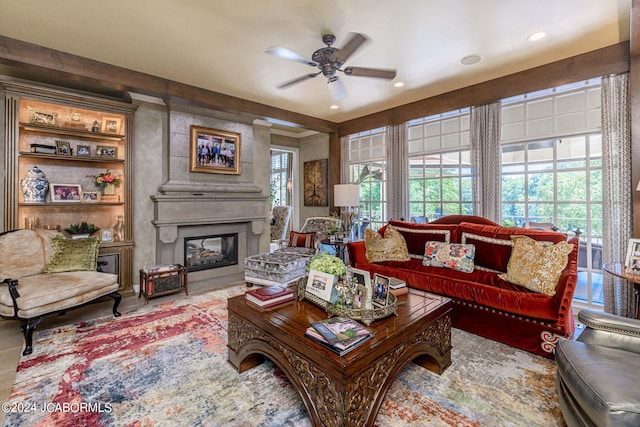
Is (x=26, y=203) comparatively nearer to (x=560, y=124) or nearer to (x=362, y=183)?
(x=362, y=183)

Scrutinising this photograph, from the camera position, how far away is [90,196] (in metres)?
3.87

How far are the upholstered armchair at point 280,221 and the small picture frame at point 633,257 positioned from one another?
19.4 ft

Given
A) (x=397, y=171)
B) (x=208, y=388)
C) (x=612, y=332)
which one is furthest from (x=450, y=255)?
(x=208, y=388)

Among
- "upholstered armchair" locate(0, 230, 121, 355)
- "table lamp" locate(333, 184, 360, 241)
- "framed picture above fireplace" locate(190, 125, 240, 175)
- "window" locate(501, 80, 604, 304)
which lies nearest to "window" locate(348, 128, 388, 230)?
"table lamp" locate(333, 184, 360, 241)

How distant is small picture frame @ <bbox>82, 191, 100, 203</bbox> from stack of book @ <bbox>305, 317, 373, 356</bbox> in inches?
149

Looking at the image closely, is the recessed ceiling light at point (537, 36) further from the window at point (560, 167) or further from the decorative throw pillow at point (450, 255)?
the decorative throw pillow at point (450, 255)

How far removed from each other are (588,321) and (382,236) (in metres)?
2.33

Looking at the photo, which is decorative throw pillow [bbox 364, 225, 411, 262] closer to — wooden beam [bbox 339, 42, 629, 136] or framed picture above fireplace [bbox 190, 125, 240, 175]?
wooden beam [bbox 339, 42, 629, 136]

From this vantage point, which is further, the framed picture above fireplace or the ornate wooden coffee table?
the framed picture above fireplace

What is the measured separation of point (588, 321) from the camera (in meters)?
1.70

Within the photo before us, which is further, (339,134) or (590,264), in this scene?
(339,134)

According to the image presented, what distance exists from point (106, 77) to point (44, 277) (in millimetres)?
2197

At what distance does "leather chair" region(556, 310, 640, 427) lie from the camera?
1.16m

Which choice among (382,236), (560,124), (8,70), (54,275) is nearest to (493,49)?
(560,124)
